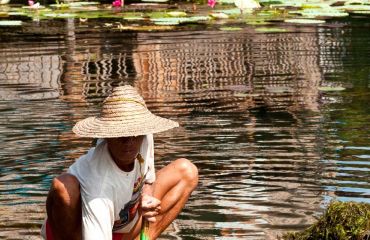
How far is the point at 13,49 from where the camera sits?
1216cm

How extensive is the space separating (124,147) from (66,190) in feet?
0.96

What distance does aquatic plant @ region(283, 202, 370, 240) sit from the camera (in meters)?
4.64

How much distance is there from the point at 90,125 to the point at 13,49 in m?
8.20

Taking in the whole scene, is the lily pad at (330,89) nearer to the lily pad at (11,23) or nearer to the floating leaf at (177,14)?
the floating leaf at (177,14)

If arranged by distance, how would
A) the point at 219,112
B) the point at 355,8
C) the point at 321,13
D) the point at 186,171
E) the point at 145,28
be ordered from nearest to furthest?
the point at 186,171 → the point at 219,112 → the point at 145,28 → the point at 321,13 → the point at 355,8

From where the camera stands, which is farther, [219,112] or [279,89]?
[279,89]

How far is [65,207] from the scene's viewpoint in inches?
164

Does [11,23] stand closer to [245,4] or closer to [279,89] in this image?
[245,4]

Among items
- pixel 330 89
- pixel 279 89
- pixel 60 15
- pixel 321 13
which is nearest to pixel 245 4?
pixel 321 13

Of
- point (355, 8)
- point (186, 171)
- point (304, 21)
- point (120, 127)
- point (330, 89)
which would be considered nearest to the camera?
point (120, 127)

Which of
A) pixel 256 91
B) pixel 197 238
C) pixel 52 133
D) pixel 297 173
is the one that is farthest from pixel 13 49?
pixel 197 238

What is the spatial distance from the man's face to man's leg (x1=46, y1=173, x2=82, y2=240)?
0.65 feet

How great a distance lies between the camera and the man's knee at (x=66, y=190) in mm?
4129

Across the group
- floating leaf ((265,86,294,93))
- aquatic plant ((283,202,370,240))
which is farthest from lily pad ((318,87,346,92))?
aquatic plant ((283,202,370,240))
